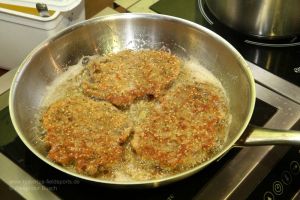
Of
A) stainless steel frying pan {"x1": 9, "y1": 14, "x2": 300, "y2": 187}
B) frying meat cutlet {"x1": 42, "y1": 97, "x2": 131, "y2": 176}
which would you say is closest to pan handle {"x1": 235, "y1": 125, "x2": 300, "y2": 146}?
stainless steel frying pan {"x1": 9, "y1": 14, "x2": 300, "y2": 187}

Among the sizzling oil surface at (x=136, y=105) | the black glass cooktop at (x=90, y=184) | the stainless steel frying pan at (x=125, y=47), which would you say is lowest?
the black glass cooktop at (x=90, y=184)

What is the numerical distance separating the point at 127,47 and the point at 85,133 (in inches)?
14.4

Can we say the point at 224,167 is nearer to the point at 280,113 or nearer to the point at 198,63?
the point at 280,113

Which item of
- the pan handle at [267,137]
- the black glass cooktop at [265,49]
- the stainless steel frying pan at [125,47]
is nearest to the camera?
the pan handle at [267,137]


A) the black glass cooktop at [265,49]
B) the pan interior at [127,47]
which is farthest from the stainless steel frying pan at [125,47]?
the black glass cooktop at [265,49]

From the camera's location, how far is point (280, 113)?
0.98 m

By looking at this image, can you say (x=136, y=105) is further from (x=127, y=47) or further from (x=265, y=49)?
(x=265, y=49)

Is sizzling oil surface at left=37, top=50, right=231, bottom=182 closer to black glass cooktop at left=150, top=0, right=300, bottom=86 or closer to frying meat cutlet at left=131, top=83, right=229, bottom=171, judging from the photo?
frying meat cutlet at left=131, top=83, right=229, bottom=171

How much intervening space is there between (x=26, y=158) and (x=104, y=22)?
0.45m

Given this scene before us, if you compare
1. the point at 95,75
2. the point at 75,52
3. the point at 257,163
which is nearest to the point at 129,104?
the point at 95,75

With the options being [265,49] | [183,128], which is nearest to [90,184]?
[183,128]

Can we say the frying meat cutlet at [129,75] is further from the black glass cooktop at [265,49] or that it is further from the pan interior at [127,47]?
the black glass cooktop at [265,49]

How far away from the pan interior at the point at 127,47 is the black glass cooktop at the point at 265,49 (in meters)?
0.12

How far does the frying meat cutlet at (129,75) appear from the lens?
40.5 inches
